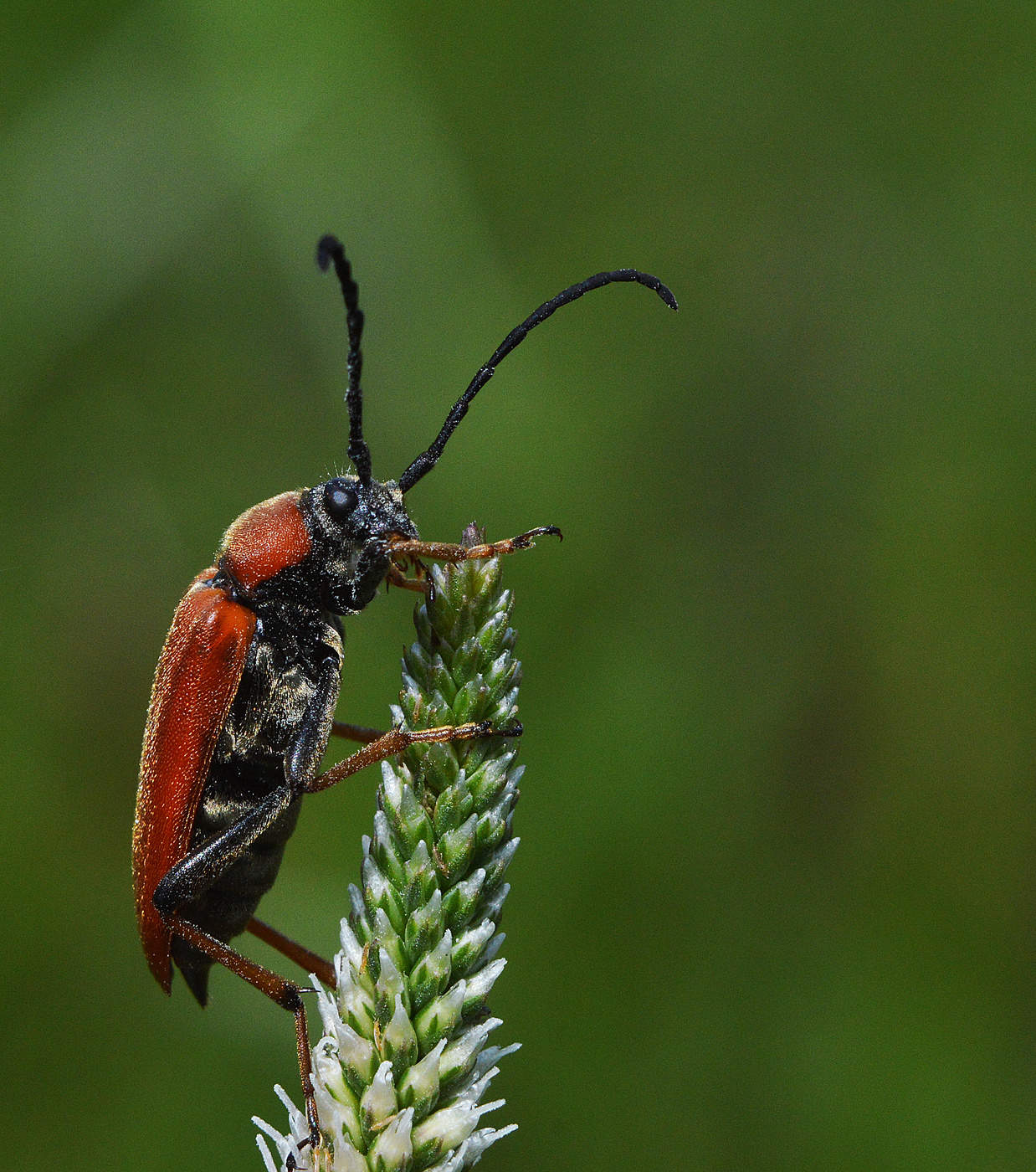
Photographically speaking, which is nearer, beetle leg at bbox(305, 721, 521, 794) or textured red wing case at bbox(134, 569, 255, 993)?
beetle leg at bbox(305, 721, 521, 794)

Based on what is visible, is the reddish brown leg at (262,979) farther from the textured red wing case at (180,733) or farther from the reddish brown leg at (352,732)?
the reddish brown leg at (352,732)

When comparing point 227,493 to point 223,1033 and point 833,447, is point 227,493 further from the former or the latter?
point 833,447

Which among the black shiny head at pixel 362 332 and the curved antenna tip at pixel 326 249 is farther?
the black shiny head at pixel 362 332

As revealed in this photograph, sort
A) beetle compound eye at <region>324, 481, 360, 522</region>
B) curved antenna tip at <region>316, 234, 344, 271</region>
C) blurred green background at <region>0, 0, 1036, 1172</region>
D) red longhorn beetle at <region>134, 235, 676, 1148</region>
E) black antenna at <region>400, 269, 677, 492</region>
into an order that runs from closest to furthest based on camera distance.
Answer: curved antenna tip at <region>316, 234, 344, 271</region>
black antenna at <region>400, 269, 677, 492</region>
red longhorn beetle at <region>134, 235, 676, 1148</region>
beetle compound eye at <region>324, 481, 360, 522</region>
blurred green background at <region>0, 0, 1036, 1172</region>

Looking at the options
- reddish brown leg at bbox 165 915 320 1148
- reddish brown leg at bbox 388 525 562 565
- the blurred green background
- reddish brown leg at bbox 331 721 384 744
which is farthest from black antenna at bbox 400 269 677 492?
the blurred green background

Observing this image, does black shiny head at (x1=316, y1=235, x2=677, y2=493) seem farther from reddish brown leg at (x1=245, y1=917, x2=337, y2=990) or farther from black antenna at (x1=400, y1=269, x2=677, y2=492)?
reddish brown leg at (x1=245, y1=917, x2=337, y2=990)

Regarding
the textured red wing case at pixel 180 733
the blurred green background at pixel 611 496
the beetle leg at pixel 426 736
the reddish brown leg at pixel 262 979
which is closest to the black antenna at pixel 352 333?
the textured red wing case at pixel 180 733

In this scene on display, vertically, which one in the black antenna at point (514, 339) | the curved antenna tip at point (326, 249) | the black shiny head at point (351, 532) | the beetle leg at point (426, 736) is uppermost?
the curved antenna tip at point (326, 249)

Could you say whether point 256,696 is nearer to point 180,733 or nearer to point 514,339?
point 180,733

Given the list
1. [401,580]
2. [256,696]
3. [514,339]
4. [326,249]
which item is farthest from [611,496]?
[326,249]
